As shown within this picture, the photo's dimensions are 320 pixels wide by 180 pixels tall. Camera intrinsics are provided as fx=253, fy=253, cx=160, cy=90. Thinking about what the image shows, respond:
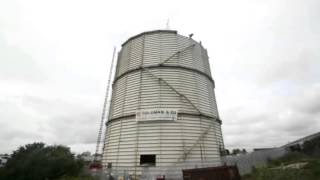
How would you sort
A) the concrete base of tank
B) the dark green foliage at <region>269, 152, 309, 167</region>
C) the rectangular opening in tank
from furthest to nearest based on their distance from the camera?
the dark green foliage at <region>269, 152, 309, 167</region> → the rectangular opening in tank → the concrete base of tank

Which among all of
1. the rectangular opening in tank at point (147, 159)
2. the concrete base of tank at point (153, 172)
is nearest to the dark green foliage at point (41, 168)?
the concrete base of tank at point (153, 172)

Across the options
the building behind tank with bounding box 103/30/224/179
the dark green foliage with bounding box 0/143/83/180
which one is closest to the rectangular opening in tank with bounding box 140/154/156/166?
the building behind tank with bounding box 103/30/224/179

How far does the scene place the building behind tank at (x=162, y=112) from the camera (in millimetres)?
15273

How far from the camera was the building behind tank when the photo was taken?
1527cm

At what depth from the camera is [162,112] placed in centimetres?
1590

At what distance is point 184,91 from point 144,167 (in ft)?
18.2

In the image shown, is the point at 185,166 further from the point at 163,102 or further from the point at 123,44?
the point at 123,44

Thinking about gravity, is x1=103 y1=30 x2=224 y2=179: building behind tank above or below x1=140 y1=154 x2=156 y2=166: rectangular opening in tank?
above

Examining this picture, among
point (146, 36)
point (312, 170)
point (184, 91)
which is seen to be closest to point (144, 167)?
point (184, 91)

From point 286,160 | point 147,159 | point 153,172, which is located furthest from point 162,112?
point 286,160

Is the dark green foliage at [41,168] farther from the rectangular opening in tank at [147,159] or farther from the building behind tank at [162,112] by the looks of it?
the rectangular opening in tank at [147,159]

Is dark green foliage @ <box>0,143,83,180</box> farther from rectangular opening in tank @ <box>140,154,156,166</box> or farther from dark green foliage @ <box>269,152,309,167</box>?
dark green foliage @ <box>269,152,309,167</box>

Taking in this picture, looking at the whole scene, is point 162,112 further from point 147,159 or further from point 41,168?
point 41,168

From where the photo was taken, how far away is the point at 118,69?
20703mm
